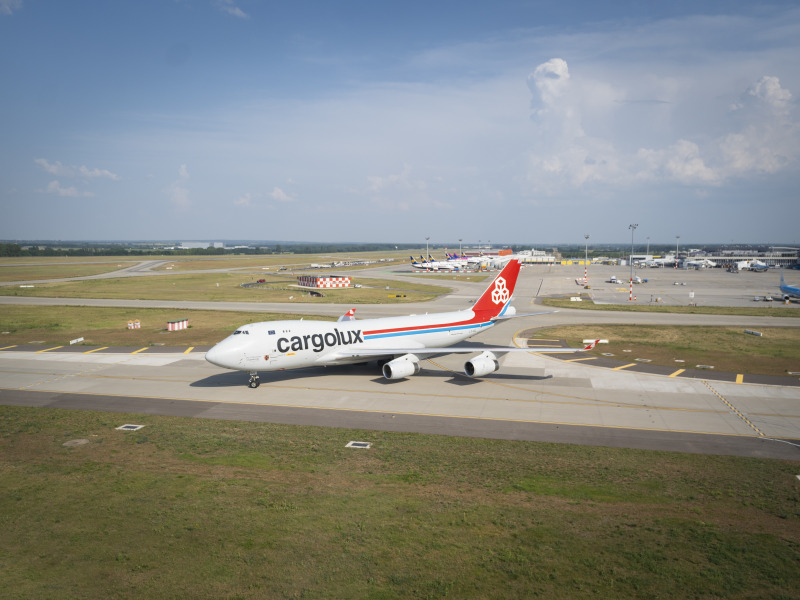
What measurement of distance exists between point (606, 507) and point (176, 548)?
16.1 m

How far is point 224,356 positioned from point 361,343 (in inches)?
417

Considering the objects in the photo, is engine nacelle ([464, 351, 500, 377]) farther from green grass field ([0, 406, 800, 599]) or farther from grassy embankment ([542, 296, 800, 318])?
grassy embankment ([542, 296, 800, 318])

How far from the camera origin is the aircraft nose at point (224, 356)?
110 ft

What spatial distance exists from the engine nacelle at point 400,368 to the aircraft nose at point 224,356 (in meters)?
10.9

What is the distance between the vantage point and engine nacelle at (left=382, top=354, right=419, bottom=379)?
36938mm

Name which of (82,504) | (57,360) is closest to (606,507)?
(82,504)

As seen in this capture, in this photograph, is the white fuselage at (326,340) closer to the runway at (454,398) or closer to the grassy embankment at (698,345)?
the runway at (454,398)

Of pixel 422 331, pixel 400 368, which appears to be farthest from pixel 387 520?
pixel 422 331

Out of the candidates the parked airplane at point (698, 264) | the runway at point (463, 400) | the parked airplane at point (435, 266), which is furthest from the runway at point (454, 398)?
the parked airplane at point (698, 264)

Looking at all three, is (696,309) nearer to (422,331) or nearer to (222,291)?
(422,331)

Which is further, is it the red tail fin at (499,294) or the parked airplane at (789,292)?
the parked airplane at (789,292)

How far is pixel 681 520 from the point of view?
18391 mm

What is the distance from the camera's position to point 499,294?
4538 cm

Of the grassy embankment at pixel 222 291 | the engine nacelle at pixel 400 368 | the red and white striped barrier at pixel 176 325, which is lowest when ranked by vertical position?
the engine nacelle at pixel 400 368
